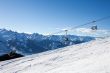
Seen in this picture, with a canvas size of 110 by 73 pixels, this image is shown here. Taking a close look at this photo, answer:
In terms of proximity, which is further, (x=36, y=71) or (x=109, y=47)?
(x=109, y=47)

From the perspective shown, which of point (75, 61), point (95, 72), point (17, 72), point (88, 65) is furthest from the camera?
point (17, 72)

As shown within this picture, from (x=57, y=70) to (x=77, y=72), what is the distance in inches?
22.4

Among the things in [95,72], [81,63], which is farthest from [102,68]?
[81,63]

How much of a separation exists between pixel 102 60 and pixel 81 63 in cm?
46

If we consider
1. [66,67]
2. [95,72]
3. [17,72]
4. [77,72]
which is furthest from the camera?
[17,72]

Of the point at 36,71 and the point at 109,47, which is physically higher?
the point at 109,47

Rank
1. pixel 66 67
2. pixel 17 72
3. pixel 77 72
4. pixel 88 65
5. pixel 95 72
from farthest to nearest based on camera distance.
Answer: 1. pixel 17 72
2. pixel 66 67
3. pixel 88 65
4. pixel 77 72
5. pixel 95 72

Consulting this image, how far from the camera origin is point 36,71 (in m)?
4.63

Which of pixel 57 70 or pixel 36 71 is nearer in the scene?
pixel 57 70

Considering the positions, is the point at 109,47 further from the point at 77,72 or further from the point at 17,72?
the point at 17,72

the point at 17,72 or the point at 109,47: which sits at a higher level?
the point at 109,47

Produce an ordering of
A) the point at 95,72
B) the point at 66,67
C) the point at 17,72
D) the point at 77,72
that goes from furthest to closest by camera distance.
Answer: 1. the point at 17,72
2. the point at 66,67
3. the point at 77,72
4. the point at 95,72

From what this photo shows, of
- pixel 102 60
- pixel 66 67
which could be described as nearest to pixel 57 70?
pixel 66 67

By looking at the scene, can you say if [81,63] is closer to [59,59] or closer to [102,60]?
[102,60]
